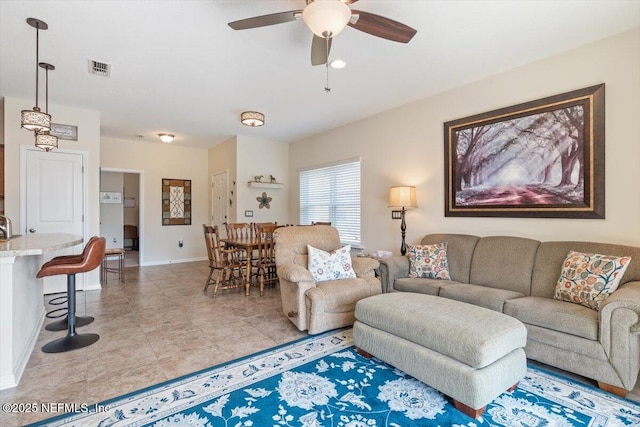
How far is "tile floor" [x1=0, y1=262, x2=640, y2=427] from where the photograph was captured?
85.7 inches

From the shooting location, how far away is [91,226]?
4.86 metres

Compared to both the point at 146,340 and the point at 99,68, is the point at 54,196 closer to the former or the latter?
the point at 99,68

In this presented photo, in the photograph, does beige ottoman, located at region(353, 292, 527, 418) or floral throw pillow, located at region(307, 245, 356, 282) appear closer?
beige ottoman, located at region(353, 292, 527, 418)

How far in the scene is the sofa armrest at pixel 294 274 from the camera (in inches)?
120

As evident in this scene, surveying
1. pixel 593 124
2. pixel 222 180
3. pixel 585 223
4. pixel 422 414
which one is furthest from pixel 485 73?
pixel 222 180

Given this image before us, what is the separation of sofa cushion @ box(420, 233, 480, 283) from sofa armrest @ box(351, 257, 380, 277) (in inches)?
32.7

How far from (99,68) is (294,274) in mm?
2960

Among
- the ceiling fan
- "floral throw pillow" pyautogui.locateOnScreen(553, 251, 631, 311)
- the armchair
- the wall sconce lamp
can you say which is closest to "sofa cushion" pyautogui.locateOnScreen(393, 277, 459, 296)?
the armchair

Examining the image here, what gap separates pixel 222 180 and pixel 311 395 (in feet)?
18.7

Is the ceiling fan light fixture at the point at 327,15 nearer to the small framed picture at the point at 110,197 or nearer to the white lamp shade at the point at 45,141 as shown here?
the white lamp shade at the point at 45,141

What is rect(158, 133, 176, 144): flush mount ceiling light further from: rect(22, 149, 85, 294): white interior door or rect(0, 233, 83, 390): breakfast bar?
rect(0, 233, 83, 390): breakfast bar

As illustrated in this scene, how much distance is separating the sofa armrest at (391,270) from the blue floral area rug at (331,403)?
129 centimetres

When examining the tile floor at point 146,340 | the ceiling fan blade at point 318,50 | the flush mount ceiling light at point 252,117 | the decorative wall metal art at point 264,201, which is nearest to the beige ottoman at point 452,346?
the tile floor at point 146,340

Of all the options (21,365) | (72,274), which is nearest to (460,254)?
(72,274)
